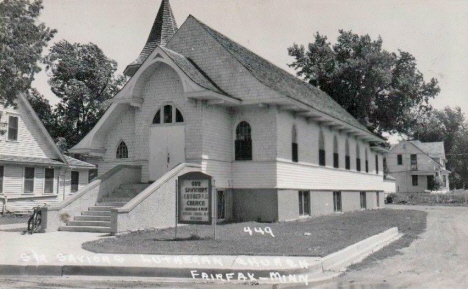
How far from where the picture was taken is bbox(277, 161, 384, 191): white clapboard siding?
67.4 ft

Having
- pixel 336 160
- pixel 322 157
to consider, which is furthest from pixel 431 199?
pixel 322 157

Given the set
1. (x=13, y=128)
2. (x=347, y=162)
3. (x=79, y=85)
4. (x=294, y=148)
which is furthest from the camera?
(x=79, y=85)

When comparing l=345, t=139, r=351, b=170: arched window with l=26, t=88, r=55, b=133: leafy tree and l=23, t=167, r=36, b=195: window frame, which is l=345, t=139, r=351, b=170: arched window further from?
l=26, t=88, r=55, b=133: leafy tree

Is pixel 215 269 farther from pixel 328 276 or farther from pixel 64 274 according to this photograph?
pixel 64 274

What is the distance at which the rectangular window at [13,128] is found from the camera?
98.1 ft

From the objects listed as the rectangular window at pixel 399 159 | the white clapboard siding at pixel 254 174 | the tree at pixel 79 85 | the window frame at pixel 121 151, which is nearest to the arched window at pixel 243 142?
the white clapboard siding at pixel 254 174

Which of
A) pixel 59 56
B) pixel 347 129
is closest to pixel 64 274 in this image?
pixel 347 129

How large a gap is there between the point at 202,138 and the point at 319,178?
331 inches

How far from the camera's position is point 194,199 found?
13.7 metres

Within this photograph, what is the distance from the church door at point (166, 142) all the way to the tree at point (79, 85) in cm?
3200

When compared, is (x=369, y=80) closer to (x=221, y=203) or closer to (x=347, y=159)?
(x=347, y=159)

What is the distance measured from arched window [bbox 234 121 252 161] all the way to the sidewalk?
31.9 ft

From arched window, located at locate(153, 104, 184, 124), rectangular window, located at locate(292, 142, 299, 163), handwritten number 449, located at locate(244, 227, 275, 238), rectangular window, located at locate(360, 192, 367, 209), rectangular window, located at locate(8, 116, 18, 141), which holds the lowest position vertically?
handwritten number 449, located at locate(244, 227, 275, 238)

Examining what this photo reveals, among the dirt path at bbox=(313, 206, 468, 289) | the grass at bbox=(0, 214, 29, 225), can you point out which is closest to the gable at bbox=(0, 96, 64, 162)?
the grass at bbox=(0, 214, 29, 225)
